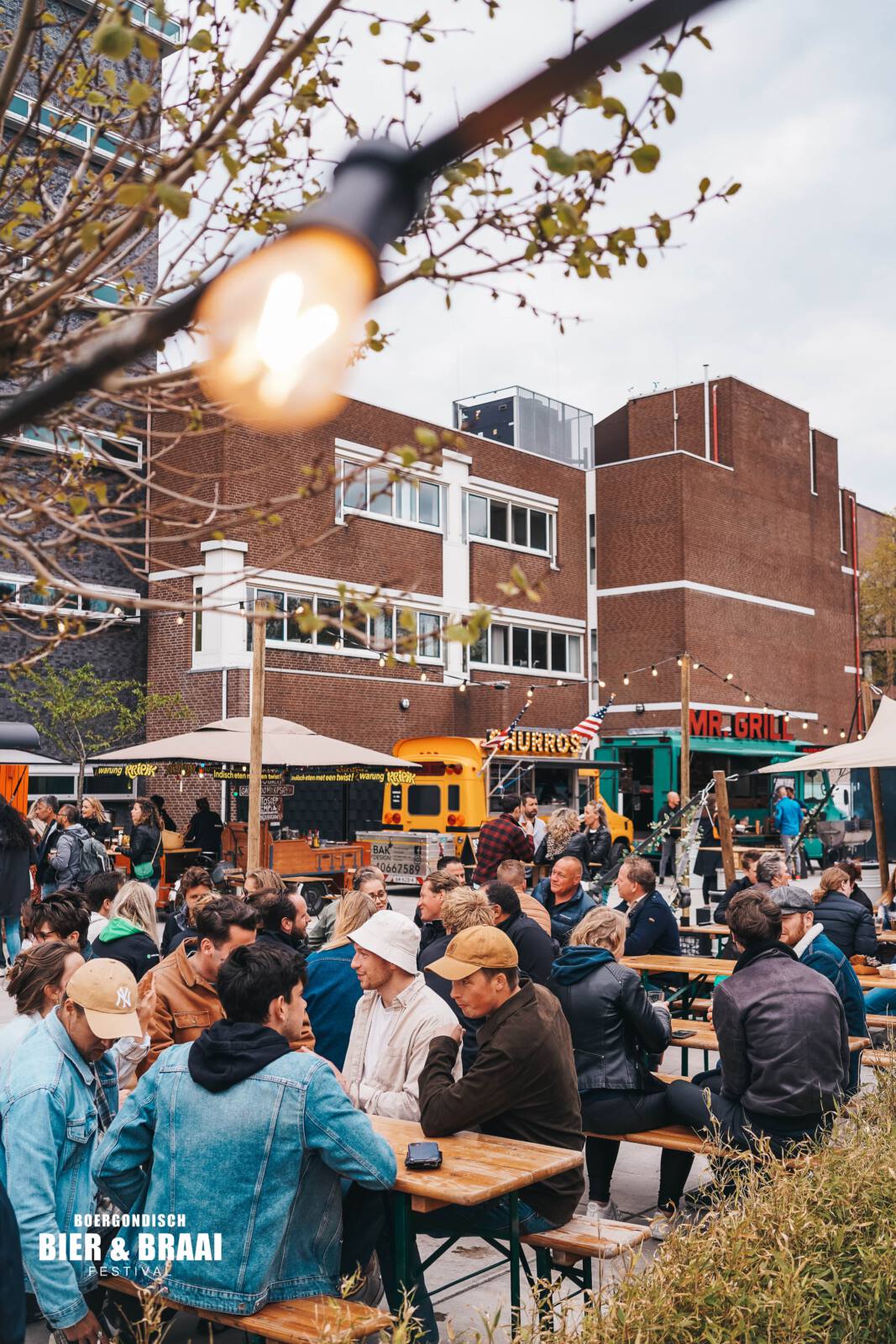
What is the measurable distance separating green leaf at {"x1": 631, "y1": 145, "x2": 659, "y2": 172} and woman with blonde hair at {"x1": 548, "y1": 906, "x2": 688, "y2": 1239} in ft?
13.9

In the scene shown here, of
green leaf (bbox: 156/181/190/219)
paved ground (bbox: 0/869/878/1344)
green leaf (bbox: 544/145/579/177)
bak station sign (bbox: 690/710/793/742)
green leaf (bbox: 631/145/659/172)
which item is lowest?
paved ground (bbox: 0/869/878/1344)

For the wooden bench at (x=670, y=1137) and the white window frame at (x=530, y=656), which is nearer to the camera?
the wooden bench at (x=670, y=1137)

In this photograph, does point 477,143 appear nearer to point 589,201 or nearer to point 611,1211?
point 589,201

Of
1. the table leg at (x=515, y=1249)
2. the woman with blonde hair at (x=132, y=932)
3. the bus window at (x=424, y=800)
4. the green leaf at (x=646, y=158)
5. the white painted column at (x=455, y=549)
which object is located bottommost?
the table leg at (x=515, y=1249)

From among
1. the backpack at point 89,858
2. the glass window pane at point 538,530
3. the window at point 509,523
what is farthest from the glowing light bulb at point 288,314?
the glass window pane at point 538,530

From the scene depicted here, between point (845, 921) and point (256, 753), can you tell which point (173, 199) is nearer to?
point (845, 921)

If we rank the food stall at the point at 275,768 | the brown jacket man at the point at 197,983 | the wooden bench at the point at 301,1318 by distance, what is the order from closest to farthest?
the wooden bench at the point at 301,1318, the brown jacket man at the point at 197,983, the food stall at the point at 275,768

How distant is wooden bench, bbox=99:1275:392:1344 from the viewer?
345cm

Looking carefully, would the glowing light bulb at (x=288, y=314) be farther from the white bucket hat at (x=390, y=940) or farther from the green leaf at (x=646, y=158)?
the white bucket hat at (x=390, y=940)

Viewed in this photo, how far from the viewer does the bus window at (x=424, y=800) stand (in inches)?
966

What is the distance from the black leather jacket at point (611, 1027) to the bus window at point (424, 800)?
733 inches

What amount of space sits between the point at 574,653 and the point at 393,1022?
33625mm

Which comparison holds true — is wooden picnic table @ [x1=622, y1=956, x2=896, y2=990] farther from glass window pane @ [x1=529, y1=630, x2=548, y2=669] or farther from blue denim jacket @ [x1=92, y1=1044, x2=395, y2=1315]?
glass window pane @ [x1=529, y1=630, x2=548, y2=669]

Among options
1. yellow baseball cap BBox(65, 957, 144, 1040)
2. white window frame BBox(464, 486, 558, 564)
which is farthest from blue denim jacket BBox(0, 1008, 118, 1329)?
white window frame BBox(464, 486, 558, 564)
